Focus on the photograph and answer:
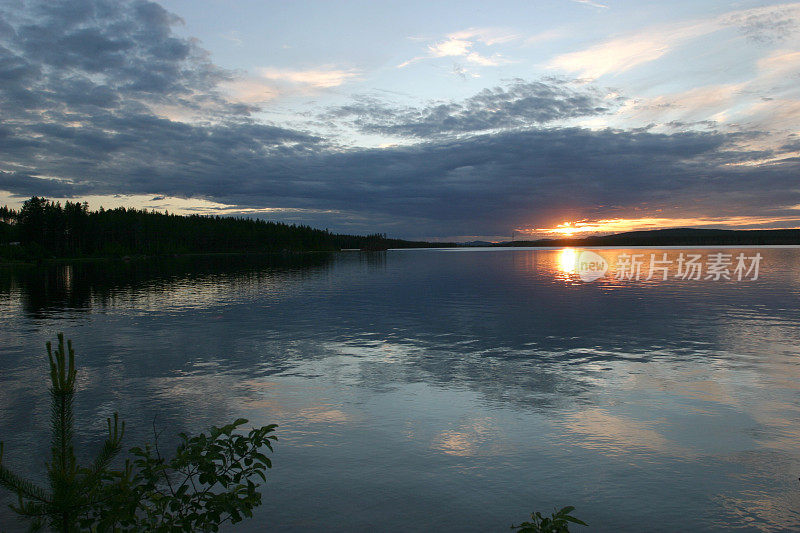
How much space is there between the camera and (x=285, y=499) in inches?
331

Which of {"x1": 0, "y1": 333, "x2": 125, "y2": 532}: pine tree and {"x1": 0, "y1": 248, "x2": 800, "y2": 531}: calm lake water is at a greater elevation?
{"x1": 0, "y1": 333, "x2": 125, "y2": 532}: pine tree

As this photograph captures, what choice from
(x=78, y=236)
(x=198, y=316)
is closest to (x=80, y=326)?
(x=198, y=316)

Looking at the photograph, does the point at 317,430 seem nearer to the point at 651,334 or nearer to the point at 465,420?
the point at 465,420

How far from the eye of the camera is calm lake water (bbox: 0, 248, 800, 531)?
26.9 feet

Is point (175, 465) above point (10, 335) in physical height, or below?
above

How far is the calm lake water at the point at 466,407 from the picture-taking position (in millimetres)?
8211

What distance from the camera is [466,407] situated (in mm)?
12867

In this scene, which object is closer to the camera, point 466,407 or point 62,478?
point 62,478

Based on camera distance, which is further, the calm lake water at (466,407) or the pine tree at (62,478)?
the calm lake water at (466,407)

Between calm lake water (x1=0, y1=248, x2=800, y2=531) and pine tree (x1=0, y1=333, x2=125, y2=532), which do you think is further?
calm lake water (x1=0, y1=248, x2=800, y2=531)

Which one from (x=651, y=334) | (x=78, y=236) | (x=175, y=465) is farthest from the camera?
(x=78, y=236)

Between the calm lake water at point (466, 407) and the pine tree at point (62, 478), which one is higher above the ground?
the pine tree at point (62, 478)

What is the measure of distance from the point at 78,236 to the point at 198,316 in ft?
539

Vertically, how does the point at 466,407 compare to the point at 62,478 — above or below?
below
